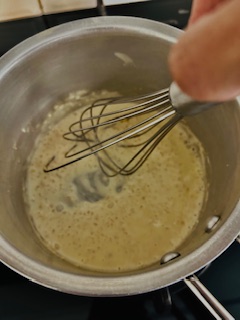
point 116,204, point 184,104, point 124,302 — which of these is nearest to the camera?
point 184,104

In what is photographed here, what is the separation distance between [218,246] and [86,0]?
46 cm

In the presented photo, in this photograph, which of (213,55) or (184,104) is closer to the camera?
(213,55)

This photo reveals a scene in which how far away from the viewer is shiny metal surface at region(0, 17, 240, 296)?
21.5 inches

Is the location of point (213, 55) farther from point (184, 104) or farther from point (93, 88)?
point (93, 88)

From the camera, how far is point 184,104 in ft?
1.66

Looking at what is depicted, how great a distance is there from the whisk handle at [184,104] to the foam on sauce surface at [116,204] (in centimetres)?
26

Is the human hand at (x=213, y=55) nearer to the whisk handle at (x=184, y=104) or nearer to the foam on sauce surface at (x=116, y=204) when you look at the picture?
the whisk handle at (x=184, y=104)

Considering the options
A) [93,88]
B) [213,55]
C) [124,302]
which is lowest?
[124,302]

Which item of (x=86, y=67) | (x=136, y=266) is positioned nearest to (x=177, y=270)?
(x=136, y=266)

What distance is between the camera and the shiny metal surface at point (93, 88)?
1.80 feet

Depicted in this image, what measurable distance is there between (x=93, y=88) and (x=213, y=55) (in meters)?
0.53

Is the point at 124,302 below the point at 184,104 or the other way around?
below

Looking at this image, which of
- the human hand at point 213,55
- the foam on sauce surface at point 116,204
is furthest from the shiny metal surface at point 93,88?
the human hand at point 213,55

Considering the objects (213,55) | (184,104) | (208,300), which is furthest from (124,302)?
(213,55)
